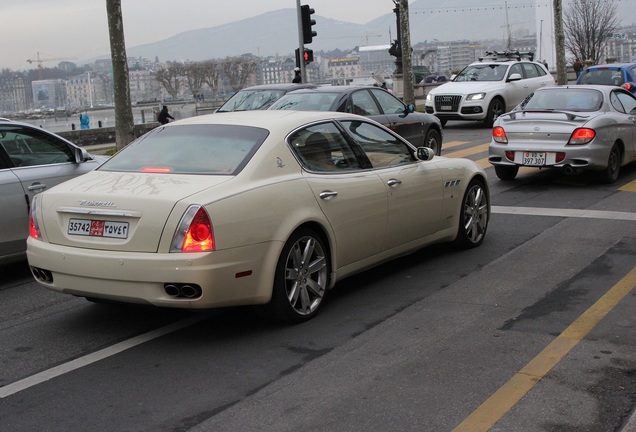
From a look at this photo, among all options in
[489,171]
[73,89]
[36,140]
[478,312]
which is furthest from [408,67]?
[73,89]

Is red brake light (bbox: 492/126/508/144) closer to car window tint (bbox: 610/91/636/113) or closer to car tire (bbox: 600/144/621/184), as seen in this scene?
car tire (bbox: 600/144/621/184)

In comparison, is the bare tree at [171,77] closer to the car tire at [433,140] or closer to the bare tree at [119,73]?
the bare tree at [119,73]

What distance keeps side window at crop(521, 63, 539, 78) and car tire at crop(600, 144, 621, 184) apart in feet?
42.9

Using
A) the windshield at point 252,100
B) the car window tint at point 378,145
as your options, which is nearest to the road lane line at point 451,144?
the windshield at point 252,100

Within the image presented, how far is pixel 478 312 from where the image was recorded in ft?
21.9

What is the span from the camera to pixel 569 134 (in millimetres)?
12672

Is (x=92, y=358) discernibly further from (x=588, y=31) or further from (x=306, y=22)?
(x=588, y=31)

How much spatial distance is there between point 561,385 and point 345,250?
2.25 meters

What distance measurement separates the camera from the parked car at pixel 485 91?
2389 cm

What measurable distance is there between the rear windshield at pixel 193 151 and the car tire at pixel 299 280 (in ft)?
2.25

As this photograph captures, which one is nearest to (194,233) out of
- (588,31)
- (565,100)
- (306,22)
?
(565,100)

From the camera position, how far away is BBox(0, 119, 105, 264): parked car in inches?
324

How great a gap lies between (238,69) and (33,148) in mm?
A: 55587

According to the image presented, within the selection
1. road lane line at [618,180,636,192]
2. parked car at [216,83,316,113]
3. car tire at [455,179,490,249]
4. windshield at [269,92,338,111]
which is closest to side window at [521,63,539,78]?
parked car at [216,83,316,113]
